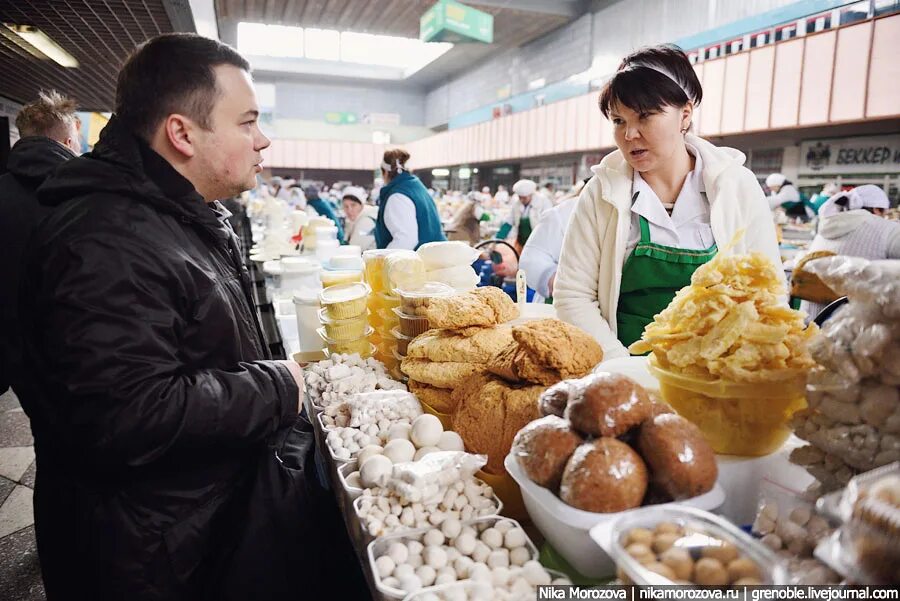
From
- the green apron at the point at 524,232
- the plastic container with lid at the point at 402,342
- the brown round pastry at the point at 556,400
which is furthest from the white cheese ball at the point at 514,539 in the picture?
the green apron at the point at 524,232

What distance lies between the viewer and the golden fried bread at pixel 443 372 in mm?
1695

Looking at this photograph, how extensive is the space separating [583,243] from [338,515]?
1.27 meters

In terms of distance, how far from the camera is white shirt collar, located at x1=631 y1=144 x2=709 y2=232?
6.68 feet

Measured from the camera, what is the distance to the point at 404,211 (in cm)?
509

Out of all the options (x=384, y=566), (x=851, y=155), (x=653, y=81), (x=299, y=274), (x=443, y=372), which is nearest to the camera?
(x=384, y=566)

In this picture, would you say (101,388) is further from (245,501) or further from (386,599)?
(386,599)

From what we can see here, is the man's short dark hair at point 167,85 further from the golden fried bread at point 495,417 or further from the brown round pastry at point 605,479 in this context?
the brown round pastry at point 605,479

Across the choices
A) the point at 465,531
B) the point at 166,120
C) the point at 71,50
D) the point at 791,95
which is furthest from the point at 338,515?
the point at 791,95

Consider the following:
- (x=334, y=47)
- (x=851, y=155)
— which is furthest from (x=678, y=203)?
(x=334, y=47)

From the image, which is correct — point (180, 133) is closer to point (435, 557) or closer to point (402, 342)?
point (402, 342)

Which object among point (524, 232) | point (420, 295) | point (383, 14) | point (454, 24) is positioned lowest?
point (420, 295)

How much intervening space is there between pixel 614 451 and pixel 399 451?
60cm

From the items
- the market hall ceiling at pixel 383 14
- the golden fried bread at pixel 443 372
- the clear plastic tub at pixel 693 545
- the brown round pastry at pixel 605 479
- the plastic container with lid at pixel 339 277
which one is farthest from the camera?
the market hall ceiling at pixel 383 14

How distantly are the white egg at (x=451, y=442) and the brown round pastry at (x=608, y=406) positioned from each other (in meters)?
0.45
